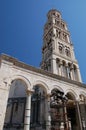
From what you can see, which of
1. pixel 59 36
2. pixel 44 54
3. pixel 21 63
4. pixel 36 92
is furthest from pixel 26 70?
pixel 59 36

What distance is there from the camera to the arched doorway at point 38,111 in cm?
1914

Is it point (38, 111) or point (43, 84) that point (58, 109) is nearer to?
point (43, 84)

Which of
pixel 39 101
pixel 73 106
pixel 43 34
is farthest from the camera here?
pixel 43 34

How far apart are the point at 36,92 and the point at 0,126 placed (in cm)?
1299


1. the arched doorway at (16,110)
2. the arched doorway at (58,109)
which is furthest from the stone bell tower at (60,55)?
the arched doorway at (58,109)

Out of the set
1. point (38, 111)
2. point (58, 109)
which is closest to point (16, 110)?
point (38, 111)

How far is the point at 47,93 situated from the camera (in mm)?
14758

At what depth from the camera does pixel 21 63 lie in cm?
1470

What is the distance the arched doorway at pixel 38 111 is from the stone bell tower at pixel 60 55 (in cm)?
469

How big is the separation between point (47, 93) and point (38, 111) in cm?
816

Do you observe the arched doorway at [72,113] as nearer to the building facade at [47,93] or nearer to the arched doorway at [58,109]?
the building facade at [47,93]

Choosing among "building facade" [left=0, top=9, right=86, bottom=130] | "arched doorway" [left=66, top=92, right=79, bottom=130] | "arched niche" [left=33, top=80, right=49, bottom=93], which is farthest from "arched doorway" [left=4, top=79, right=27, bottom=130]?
"arched doorway" [left=66, top=92, right=79, bottom=130]

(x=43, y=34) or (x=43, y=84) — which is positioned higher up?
(x=43, y=34)

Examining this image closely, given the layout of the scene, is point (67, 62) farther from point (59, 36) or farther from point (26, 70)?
point (26, 70)
